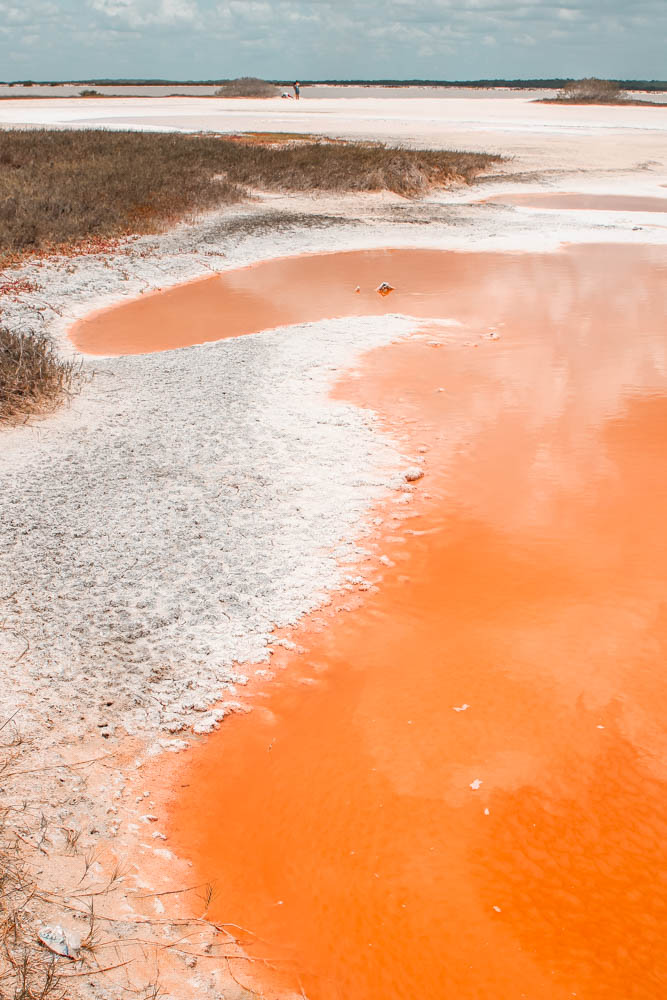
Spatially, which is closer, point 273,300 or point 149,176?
point 273,300

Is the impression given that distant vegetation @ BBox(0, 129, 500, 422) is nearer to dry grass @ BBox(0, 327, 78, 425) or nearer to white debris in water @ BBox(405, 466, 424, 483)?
dry grass @ BBox(0, 327, 78, 425)

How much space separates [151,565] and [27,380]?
381 cm

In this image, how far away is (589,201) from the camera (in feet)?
87.2

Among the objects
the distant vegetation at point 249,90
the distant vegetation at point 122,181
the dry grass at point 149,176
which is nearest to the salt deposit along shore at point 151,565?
the distant vegetation at point 122,181

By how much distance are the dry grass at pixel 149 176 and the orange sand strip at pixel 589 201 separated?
2.81 metres

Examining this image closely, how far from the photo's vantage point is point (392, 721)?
476 cm

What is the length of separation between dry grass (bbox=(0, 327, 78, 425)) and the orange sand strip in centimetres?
2007

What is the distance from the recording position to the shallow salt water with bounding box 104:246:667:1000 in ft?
11.3

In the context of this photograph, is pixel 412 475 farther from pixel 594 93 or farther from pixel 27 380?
pixel 594 93

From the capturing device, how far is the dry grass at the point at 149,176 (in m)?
17.8

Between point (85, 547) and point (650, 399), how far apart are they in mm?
6934

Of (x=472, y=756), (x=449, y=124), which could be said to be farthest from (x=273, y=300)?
(x=449, y=124)

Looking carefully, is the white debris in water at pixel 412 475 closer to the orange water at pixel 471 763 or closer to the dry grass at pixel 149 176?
the orange water at pixel 471 763

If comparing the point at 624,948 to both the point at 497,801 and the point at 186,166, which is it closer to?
the point at 497,801
